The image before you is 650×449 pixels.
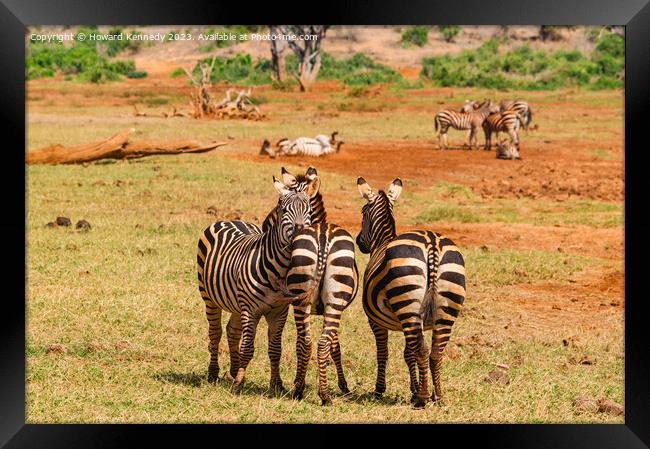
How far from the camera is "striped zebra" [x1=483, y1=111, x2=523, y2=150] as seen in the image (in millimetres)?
26375

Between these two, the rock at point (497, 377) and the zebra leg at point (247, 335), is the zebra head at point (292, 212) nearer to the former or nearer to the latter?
the zebra leg at point (247, 335)

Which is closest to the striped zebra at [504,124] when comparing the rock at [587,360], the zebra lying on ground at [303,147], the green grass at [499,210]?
the zebra lying on ground at [303,147]

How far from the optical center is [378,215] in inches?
330

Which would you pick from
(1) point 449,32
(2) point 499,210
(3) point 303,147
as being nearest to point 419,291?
(2) point 499,210

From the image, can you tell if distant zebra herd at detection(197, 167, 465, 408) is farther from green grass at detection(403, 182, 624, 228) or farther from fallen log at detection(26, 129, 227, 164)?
fallen log at detection(26, 129, 227, 164)

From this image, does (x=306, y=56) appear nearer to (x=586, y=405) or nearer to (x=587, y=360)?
(x=587, y=360)

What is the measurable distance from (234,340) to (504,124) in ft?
62.8

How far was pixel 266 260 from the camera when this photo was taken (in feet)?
26.4

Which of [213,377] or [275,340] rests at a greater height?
[275,340]

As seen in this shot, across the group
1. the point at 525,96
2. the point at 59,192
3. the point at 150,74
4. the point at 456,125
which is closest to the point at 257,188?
the point at 59,192

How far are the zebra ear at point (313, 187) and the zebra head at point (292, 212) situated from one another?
5.0 inches
